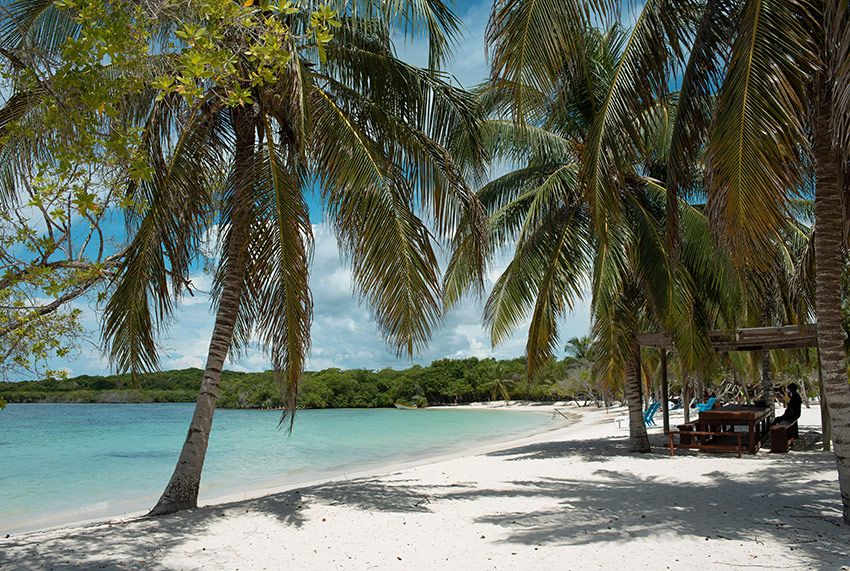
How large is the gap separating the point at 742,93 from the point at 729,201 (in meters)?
0.78

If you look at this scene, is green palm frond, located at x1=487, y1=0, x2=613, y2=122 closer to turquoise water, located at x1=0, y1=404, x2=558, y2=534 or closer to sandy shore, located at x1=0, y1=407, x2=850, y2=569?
sandy shore, located at x1=0, y1=407, x2=850, y2=569

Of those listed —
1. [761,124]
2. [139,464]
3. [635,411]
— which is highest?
[761,124]

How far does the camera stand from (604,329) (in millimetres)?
12117

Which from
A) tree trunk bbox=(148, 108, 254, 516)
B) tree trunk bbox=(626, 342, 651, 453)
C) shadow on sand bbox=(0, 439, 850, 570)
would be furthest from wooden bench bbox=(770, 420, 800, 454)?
tree trunk bbox=(148, 108, 254, 516)

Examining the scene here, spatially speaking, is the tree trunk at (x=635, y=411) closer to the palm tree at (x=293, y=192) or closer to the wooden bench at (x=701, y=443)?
the wooden bench at (x=701, y=443)

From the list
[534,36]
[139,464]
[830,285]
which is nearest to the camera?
[534,36]

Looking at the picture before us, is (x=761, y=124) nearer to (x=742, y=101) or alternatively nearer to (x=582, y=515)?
(x=742, y=101)

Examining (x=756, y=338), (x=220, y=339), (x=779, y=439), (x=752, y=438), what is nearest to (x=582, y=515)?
(x=220, y=339)

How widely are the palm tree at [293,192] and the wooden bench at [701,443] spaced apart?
7.02m

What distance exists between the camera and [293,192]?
21.9 ft

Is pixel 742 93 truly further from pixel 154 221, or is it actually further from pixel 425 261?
pixel 154 221

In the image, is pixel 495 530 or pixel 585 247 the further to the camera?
pixel 585 247

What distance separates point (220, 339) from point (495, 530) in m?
3.64

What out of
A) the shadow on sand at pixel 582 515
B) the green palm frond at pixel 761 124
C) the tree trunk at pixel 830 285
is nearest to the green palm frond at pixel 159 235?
the shadow on sand at pixel 582 515
